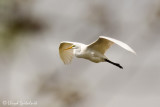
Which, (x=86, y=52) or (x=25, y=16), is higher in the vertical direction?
(x=86, y=52)

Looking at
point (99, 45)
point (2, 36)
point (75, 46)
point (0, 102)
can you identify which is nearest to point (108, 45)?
point (99, 45)

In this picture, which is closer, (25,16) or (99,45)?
(25,16)

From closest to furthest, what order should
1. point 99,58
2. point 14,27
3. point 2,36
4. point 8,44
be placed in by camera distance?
point 8,44
point 2,36
point 14,27
point 99,58

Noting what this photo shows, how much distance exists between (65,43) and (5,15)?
4.36 meters

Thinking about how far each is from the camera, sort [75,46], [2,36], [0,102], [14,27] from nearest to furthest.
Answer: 1. [2,36]
2. [14,27]
3. [0,102]
4. [75,46]

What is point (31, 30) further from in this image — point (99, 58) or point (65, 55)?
point (65, 55)

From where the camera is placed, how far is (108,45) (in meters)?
5.09

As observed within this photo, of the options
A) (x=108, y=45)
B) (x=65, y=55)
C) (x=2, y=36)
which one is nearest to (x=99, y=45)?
(x=108, y=45)

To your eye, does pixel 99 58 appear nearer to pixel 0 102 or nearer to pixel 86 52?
pixel 86 52

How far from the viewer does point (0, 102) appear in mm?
1995

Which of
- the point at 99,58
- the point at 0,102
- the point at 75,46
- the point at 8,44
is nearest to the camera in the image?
the point at 8,44

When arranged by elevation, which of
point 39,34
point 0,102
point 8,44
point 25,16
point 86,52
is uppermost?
point 86,52

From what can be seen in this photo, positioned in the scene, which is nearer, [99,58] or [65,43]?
[99,58]

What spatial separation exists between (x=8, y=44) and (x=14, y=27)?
10.4 inches
